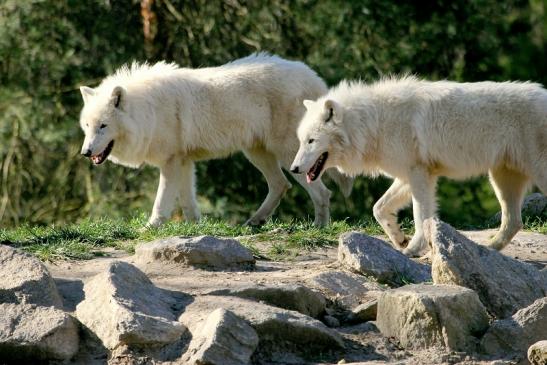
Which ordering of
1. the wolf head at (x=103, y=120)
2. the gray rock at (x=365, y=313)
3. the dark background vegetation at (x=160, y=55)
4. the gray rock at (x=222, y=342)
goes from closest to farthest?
the gray rock at (x=222, y=342) → the gray rock at (x=365, y=313) → the wolf head at (x=103, y=120) → the dark background vegetation at (x=160, y=55)

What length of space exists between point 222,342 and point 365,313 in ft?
4.35

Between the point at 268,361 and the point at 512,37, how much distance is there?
53.3 feet

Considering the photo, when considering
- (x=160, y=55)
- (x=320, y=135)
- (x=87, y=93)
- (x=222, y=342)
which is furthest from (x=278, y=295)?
(x=160, y=55)

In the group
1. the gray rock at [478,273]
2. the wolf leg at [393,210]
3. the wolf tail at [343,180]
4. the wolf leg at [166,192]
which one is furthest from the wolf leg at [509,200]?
the wolf leg at [166,192]

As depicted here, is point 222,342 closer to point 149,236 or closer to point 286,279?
point 286,279

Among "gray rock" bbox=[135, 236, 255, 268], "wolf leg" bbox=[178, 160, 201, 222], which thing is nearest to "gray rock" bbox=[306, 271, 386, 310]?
"gray rock" bbox=[135, 236, 255, 268]

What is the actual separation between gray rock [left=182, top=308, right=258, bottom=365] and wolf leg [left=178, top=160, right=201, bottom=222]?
475 cm

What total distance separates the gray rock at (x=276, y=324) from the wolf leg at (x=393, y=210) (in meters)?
2.85

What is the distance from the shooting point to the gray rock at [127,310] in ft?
23.4

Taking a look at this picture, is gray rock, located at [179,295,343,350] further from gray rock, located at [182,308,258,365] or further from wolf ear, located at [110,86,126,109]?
wolf ear, located at [110,86,126,109]

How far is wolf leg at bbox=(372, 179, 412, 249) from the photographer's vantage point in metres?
10.2

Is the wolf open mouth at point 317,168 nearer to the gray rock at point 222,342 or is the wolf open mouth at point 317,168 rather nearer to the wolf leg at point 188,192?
the wolf leg at point 188,192

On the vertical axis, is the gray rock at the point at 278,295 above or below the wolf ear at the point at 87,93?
below

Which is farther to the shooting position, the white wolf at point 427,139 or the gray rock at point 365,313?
the white wolf at point 427,139
